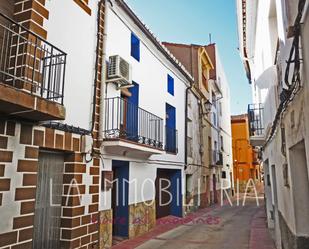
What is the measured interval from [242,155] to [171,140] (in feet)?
71.7

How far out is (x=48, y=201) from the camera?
5.54 meters

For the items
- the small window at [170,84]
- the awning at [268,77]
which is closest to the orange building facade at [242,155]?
the small window at [170,84]

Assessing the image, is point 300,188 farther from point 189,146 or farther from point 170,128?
point 189,146

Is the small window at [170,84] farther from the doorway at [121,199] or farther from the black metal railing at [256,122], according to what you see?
the doorway at [121,199]

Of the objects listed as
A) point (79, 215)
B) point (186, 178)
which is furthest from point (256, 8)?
point (186, 178)

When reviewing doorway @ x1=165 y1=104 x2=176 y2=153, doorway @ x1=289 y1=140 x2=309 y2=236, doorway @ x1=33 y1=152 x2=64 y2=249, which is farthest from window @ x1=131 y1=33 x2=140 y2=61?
doorway @ x1=289 y1=140 x2=309 y2=236

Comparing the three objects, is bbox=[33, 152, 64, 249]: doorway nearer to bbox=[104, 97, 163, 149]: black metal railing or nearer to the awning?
bbox=[104, 97, 163, 149]: black metal railing

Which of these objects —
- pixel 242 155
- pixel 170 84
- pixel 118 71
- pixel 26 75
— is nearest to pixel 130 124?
pixel 118 71

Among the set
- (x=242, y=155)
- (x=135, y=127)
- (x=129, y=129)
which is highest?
(x=242, y=155)

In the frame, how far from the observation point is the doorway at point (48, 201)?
5.27 m

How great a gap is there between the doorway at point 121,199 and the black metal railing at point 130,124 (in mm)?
1053

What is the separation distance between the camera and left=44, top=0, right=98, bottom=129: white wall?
226 inches

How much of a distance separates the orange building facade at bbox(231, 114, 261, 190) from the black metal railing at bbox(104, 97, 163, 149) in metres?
23.0

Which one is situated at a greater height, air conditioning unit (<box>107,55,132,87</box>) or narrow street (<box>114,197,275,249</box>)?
air conditioning unit (<box>107,55,132,87</box>)
